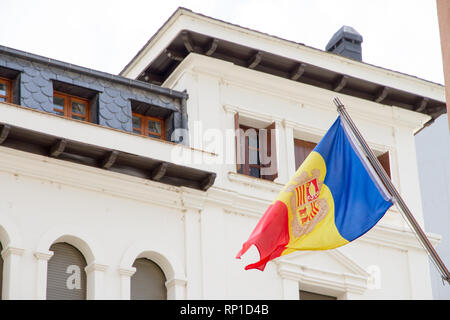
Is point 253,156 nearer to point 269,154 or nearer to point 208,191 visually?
point 269,154

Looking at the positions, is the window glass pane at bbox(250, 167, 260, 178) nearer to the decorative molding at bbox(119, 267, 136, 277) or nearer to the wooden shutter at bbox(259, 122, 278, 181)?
the wooden shutter at bbox(259, 122, 278, 181)

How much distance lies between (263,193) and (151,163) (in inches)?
111

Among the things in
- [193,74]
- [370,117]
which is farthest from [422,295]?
[193,74]

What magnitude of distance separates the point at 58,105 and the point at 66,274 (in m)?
3.44

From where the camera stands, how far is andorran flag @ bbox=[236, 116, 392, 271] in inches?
631

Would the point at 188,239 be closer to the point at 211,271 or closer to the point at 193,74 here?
the point at 211,271

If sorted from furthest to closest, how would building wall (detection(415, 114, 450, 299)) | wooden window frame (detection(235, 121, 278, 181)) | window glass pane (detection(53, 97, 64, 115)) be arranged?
1. building wall (detection(415, 114, 450, 299))
2. wooden window frame (detection(235, 121, 278, 181))
3. window glass pane (detection(53, 97, 64, 115))

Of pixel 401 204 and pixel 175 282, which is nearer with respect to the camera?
pixel 401 204

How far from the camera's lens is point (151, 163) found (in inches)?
912

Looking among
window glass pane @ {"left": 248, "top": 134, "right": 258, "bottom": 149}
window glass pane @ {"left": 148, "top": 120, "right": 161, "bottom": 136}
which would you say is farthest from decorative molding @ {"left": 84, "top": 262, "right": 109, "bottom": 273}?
window glass pane @ {"left": 248, "top": 134, "right": 258, "bottom": 149}

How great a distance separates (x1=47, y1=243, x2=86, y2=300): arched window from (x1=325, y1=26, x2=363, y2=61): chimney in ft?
31.0

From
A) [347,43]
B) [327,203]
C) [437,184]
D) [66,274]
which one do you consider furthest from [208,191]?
[437,184]

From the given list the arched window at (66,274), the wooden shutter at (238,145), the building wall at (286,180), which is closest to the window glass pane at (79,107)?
the building wall at (286,180)

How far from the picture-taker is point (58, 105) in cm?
2366
